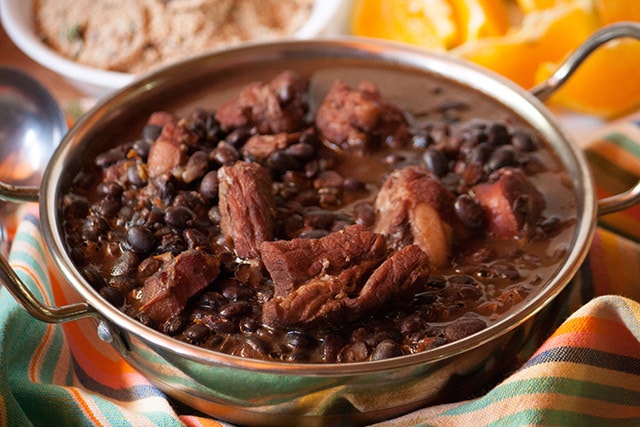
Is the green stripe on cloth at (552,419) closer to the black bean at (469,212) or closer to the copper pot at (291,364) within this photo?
the copper pot at (291,364)

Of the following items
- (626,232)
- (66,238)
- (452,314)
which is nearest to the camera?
(452,314)

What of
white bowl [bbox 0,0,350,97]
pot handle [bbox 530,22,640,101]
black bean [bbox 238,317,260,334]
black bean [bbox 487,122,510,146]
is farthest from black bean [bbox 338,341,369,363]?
white bowl [bbox 0,0,350,97]

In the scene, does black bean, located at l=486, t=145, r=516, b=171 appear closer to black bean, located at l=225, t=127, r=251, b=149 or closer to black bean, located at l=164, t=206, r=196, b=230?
black bean, located at l=225, t=127, r=251, b=149

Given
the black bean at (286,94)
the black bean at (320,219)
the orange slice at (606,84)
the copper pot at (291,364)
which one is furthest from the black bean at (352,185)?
the orange slice at (606,84)

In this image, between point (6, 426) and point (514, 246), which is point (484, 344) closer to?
point (514, 246)

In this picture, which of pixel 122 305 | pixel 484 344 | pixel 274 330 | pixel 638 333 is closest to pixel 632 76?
pixel 638 333

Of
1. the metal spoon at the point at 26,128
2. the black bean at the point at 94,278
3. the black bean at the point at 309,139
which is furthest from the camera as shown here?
the metal spoon at the point at 26,128
